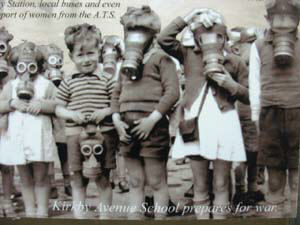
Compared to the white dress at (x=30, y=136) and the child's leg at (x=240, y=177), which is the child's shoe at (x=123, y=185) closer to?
the white dress at (x=30, y=136)

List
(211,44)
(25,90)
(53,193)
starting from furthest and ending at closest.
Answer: (53,193)
(25,90)
(211,44)

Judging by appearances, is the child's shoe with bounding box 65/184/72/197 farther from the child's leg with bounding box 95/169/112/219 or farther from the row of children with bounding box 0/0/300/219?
the child's leg with bounding box 95/169/112/219

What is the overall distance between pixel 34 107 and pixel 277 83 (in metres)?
1.77

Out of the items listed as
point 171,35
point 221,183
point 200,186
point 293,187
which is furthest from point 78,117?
point 293,187

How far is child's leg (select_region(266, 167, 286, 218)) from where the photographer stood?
4828 millimetres

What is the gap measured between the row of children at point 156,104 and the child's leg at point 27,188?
60mm

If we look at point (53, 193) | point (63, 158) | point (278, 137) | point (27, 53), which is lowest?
point (53, 193)

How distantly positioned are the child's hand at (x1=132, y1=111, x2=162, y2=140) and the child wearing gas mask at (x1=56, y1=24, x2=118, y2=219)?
0.57 feet

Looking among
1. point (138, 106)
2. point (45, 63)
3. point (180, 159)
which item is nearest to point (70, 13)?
point (45, 63)

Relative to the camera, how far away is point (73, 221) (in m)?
4.95

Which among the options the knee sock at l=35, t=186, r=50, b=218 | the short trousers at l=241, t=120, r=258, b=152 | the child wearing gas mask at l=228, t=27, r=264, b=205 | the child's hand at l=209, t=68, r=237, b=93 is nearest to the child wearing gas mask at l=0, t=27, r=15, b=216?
the knee sock at l=35, t=186, r=50, b=218

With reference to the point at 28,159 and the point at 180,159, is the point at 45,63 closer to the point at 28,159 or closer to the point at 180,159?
the point at 28,159

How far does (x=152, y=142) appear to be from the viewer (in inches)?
185

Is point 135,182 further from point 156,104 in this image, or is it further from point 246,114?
point 246,114
